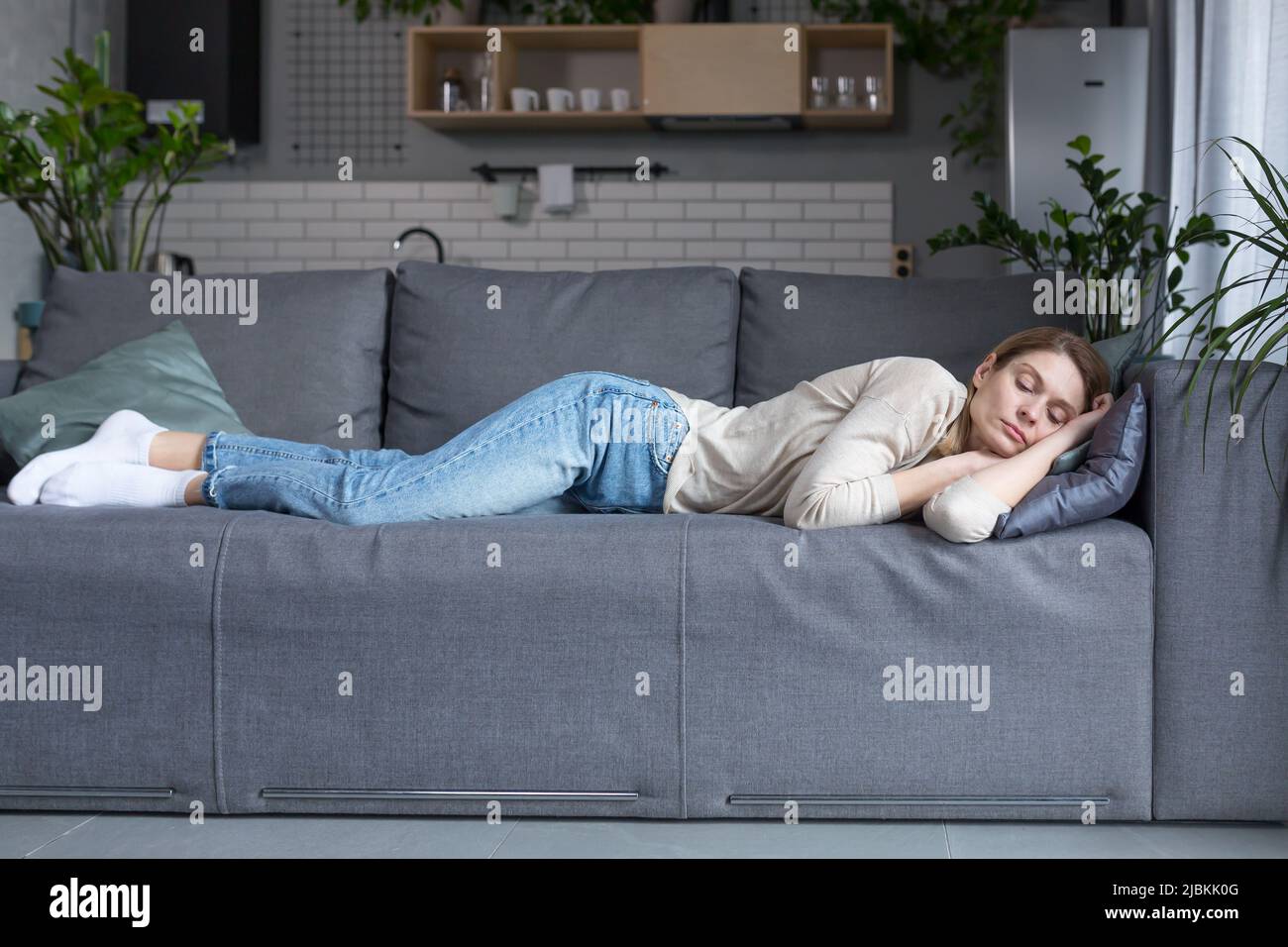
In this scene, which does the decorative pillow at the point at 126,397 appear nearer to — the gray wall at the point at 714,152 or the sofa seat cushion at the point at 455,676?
the sofa seat cushion at the point at 455,676

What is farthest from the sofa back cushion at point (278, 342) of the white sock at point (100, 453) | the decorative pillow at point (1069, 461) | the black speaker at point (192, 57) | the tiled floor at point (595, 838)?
the black speaker at point (192, 57)

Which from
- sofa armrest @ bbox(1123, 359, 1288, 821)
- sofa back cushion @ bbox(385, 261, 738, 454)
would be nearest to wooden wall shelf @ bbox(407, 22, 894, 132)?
sofa back cushion @ bbox(385, 261, 738, 454)

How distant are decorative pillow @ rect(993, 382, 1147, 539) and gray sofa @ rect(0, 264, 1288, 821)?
28 millimetres

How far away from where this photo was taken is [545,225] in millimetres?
5133

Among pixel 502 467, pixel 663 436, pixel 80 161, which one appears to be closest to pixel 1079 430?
pixel 663 436

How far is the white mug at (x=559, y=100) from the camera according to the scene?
4840 millimetres

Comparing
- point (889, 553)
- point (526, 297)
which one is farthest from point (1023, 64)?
point (889, 553)

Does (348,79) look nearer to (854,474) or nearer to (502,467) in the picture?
(502,467)

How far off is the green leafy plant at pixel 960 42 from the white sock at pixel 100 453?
3.52 m

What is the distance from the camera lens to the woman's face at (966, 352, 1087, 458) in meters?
2.07

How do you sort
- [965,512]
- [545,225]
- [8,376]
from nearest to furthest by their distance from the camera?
[965,512], [8,376], [545,225]

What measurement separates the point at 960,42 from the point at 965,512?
3637 mm

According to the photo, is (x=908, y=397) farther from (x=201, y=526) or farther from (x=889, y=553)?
(x=201, y=526)
